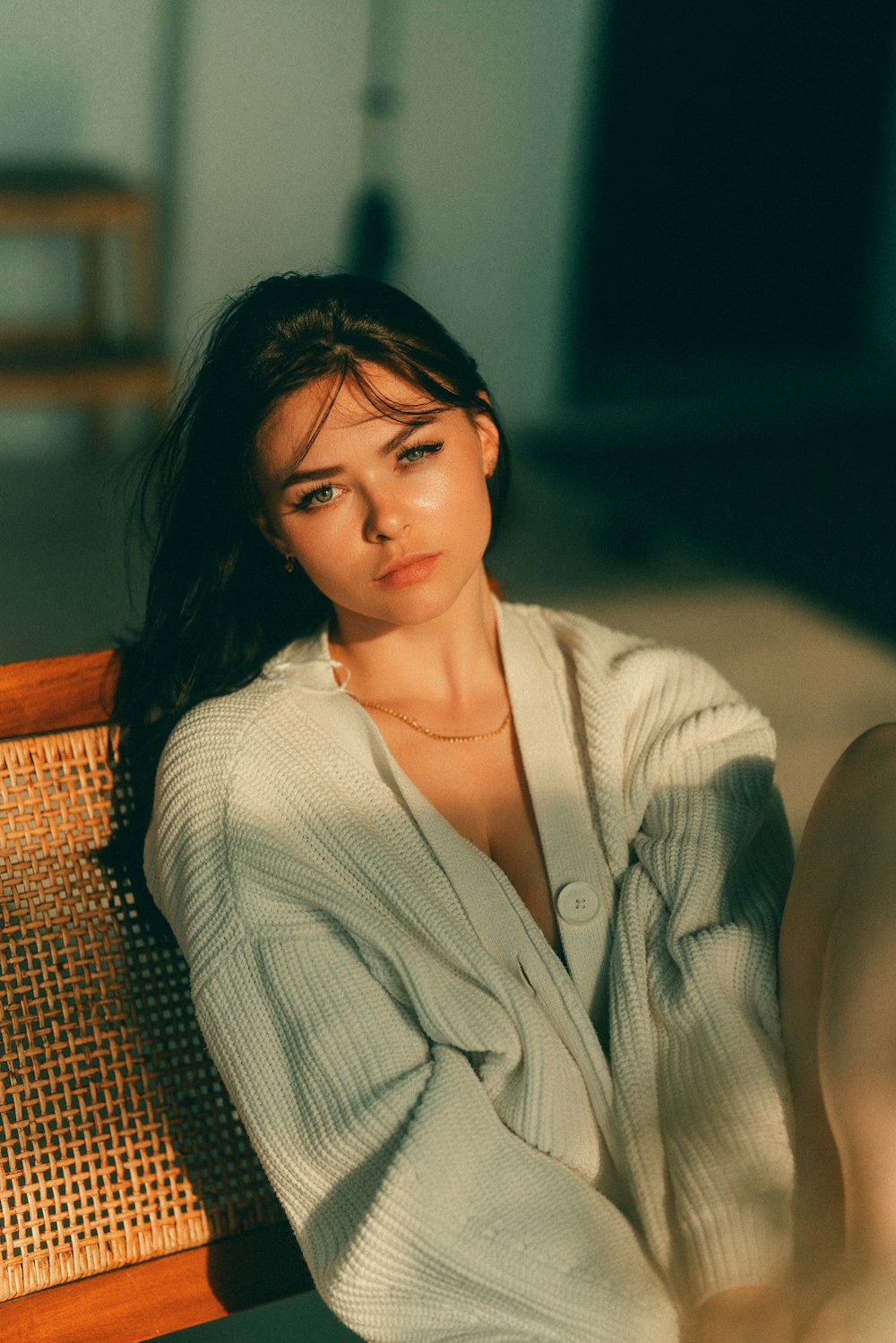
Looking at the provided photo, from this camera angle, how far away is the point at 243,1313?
4.41ft

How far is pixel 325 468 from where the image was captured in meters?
1.01

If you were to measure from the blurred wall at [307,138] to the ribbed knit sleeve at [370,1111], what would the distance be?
6.11 feet

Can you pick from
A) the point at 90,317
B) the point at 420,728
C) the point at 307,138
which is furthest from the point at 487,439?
the point at 307,138

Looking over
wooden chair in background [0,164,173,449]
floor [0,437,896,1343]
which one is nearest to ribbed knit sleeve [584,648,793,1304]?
floor [0,437,896,1343]

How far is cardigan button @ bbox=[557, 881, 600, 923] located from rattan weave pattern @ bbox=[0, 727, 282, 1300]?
0.34 m

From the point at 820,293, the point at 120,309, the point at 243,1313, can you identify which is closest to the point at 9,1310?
the point at 243,1313

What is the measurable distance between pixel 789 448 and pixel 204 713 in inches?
112

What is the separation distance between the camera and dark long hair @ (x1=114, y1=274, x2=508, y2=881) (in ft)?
3.38

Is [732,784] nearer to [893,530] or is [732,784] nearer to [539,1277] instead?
[539,1277]

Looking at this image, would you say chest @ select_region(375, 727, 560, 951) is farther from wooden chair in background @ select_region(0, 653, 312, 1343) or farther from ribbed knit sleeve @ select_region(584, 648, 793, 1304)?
wooden chair in background @ select_region(0, 653, 312, 1343)

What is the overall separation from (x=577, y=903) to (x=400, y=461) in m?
0.36

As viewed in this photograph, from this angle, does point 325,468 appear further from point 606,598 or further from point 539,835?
point 606,598

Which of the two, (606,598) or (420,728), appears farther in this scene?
(606,598)

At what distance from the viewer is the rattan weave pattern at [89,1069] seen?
1.09 metres
